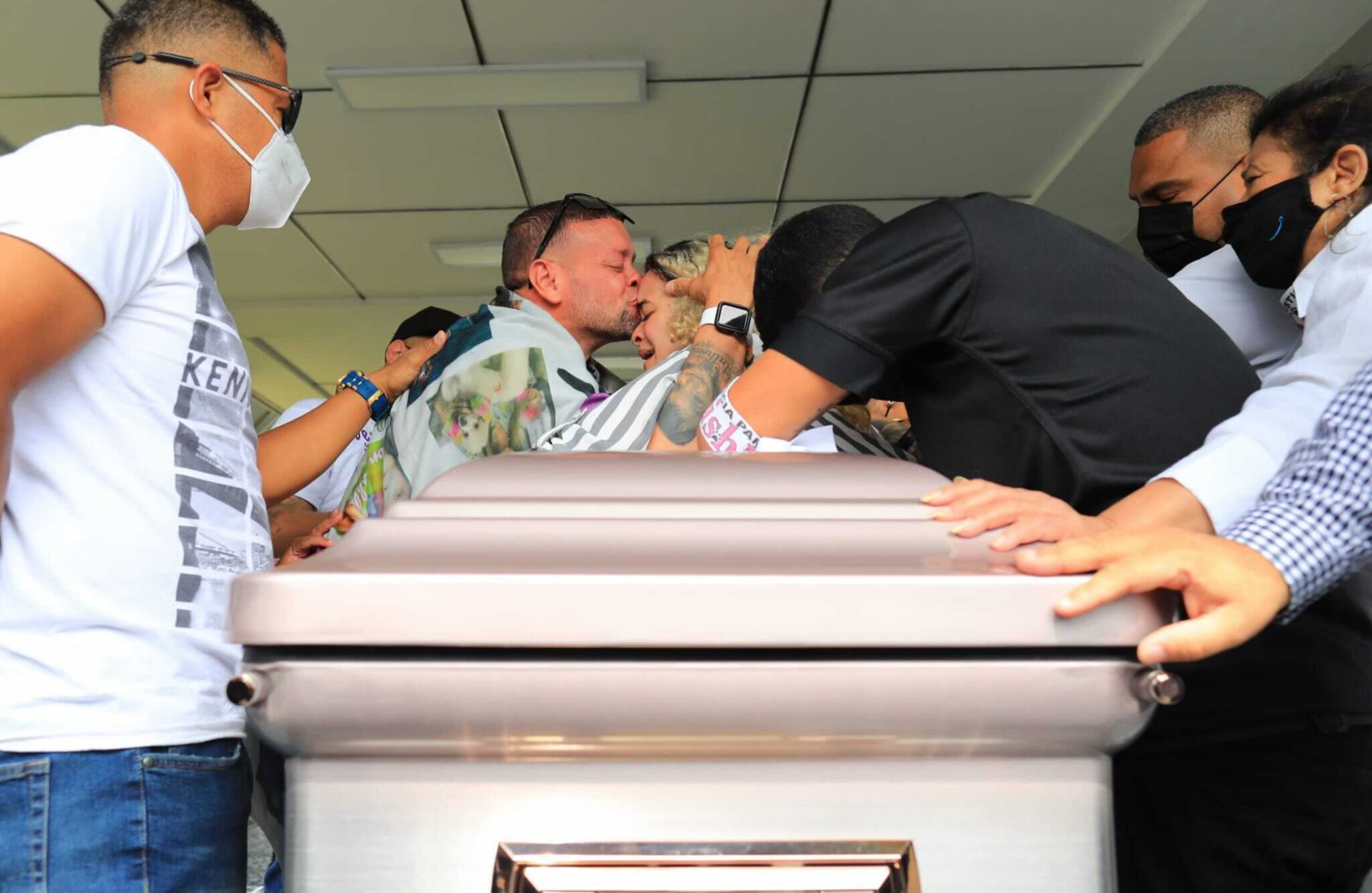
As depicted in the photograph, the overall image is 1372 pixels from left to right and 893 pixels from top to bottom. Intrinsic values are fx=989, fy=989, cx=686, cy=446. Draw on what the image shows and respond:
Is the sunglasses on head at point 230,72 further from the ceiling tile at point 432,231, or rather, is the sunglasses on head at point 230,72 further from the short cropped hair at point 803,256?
the ceiling tile at point 432,231

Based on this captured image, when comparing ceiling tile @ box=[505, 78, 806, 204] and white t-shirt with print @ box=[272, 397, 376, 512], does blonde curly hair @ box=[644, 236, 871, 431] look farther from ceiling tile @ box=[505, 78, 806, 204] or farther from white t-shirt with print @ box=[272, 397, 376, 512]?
ceiling tile @ box=[505, 78, 806, 204]

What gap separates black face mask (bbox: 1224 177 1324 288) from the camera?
116 cm

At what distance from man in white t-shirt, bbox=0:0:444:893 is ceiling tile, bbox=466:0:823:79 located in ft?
6.61

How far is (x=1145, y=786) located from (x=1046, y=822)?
1.40 feet

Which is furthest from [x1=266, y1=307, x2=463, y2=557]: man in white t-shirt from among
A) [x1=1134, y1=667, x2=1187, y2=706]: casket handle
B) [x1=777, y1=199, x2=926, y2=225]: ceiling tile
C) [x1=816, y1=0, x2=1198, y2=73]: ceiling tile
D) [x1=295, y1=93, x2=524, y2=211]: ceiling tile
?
[x1=777, y1=199, x2=926, y2=225]: ceiling tile

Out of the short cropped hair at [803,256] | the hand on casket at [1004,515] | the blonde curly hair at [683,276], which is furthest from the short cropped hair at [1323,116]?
the blonde curly hair at [683,276]

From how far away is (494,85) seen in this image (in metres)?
2.98

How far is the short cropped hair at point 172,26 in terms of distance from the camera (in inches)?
42.4

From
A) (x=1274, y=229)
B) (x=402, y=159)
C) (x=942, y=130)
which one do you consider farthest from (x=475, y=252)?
(x=1274, y=229)

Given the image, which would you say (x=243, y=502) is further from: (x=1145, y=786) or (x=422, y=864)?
(x=1145, y=786)

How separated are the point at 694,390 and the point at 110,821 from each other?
768mm

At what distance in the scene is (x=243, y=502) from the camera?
89 centimetres

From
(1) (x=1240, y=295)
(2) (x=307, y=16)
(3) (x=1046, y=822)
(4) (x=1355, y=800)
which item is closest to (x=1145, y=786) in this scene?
(4) (x=1355, y=800)

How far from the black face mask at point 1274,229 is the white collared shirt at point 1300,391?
25 cm
